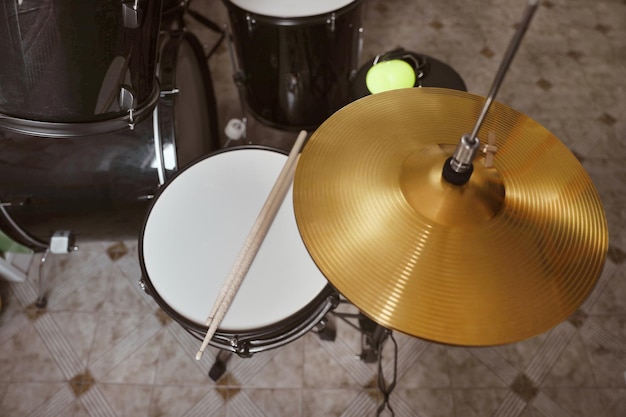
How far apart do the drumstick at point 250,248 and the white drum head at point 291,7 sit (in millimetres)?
481

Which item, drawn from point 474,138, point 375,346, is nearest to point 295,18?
point 474,138

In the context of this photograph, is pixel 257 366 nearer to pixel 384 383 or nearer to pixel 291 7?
pixel 384 383

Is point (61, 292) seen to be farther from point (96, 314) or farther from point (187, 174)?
point (187, 174)

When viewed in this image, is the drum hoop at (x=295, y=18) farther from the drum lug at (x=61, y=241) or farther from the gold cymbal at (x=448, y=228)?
the drum lug at (x=61, y=241)

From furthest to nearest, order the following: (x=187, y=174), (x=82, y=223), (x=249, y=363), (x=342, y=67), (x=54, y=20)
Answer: (x=342, y=67) < (x=249, y=363) < (x=82, y=223) < (x=187, y=174) < (x=54, y=20)

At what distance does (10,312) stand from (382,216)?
1.54 meters

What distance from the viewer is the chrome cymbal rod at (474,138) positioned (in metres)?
0.45

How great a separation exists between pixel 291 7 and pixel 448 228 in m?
1.01

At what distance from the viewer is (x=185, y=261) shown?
1039 mm

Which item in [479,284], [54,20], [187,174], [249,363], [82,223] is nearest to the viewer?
[479,284]

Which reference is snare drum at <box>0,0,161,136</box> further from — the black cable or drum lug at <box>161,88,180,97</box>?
the black cable

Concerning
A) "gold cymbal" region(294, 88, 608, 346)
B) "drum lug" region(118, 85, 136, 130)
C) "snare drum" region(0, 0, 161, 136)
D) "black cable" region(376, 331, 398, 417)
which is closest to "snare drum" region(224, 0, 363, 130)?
"snare drum" region(0, 0, 161, 136)

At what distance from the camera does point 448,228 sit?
633mm

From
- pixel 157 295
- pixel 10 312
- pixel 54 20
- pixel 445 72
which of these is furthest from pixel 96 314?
pixel 445 72
